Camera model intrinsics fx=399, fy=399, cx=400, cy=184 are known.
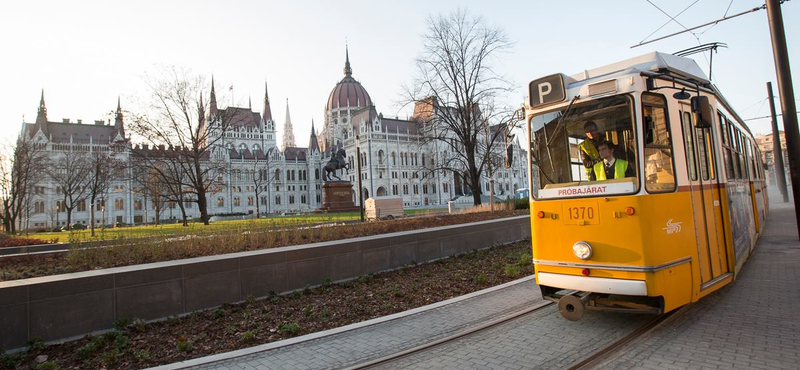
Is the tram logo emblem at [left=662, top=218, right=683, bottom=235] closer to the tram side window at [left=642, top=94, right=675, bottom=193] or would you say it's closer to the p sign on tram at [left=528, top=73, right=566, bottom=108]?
the tram side window at [left=642, top=94, right=675, bottom=193]

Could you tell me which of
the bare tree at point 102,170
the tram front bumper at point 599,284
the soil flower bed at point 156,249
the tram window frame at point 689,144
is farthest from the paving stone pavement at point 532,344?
the bare tree at point 102,170

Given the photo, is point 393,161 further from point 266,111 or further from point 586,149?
point 586,149

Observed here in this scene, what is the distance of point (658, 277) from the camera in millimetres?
4566

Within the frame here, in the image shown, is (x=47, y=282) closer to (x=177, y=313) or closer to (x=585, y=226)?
(x=177, y=313)

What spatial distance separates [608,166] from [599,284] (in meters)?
1.47

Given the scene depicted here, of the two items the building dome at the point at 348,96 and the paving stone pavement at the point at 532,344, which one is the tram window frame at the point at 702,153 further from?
the building dome at the point at 348,96

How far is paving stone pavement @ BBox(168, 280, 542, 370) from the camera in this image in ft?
15.1

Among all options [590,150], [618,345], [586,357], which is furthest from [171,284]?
[590,150]

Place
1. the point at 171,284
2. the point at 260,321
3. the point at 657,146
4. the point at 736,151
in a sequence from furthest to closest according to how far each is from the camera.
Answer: the point at 736,151 → the point at 171,284 → the point at 260,321 → the point at 657,146

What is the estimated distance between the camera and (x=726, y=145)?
6957 mm

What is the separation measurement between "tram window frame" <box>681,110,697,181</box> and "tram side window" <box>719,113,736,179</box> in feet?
5.16

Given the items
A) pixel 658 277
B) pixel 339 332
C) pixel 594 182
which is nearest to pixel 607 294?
pixel 658 277

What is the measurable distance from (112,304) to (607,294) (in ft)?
22.4

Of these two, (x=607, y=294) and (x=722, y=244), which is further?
(x=722, y=244)
